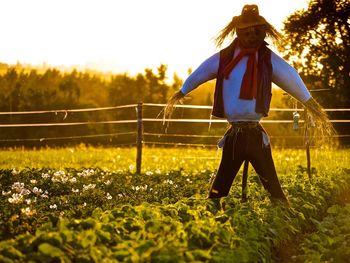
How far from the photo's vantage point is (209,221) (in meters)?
6.09

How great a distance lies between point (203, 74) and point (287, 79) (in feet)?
2.88

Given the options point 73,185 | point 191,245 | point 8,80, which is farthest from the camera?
point 8,80

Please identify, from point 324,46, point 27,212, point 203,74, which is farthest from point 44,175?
point 324,46

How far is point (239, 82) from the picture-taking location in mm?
7527

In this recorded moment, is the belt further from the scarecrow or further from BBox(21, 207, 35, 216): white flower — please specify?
BBox(21, 207, 35, 216): white flower

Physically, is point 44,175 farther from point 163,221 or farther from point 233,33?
point 163,221

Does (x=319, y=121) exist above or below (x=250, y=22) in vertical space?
below

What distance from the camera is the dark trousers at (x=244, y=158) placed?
754cm

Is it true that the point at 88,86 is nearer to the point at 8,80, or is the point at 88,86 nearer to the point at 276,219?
the point at 8,80

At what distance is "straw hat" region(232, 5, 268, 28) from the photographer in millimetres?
7547

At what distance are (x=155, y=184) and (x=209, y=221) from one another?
4.79m

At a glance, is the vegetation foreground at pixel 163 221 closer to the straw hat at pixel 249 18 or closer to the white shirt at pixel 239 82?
the white shirt at pixel 239 82

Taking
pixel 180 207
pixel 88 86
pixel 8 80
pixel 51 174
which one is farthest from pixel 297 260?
pixel 88 86

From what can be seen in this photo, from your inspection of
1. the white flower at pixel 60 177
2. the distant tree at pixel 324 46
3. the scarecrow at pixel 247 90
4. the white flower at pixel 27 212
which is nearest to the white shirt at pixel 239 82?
the scarecrow at pixel 247 90
